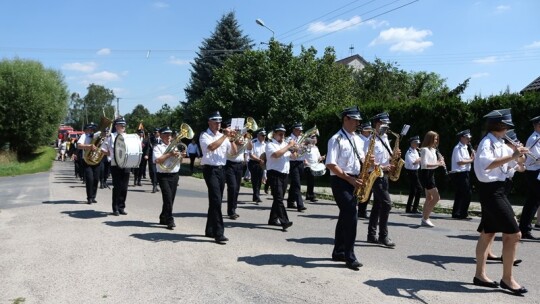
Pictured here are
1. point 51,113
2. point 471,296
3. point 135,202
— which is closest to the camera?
point 471,296

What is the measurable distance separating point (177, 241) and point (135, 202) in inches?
231

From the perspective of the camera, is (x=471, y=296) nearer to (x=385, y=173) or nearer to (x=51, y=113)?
(x=385, y=173)

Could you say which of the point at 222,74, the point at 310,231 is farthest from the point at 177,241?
the point at 222,74

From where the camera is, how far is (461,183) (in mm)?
10922

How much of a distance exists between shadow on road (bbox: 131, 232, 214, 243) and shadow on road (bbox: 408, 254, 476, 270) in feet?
10.8

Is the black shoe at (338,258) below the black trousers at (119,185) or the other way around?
below

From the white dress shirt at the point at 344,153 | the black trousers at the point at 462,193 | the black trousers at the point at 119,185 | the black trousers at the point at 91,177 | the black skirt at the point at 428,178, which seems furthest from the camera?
the black trousers at the point at 91,177

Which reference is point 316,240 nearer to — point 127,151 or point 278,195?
point 278,195

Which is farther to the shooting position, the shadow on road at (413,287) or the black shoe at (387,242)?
the black shoe at (387,242)

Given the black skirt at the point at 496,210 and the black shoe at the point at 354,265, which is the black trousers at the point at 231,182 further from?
the black skirt at the point at 496,210

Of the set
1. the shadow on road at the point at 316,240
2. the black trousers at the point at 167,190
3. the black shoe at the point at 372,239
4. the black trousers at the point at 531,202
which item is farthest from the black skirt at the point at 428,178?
the black trousers at the point at 167,190

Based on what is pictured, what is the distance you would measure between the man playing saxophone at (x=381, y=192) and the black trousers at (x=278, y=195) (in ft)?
5.59

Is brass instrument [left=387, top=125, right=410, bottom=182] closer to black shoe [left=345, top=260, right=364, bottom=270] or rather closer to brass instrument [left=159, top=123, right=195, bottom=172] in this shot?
black shoe [left=345, top=260, right=364, bottom=270]

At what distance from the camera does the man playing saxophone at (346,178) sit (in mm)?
6281
